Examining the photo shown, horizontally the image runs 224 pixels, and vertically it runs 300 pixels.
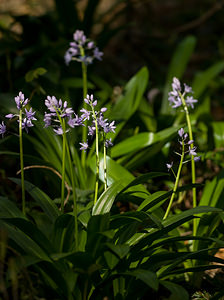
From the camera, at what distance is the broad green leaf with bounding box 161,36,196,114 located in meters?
3.56

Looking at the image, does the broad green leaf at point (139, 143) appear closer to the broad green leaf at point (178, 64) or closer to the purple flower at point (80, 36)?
the purple flower at point (80, 36)

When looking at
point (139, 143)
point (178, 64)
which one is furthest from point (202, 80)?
point (139, 143)

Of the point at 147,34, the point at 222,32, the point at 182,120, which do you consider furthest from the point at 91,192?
the point at 222,32

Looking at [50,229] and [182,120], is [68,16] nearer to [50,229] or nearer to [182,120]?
[182,120]

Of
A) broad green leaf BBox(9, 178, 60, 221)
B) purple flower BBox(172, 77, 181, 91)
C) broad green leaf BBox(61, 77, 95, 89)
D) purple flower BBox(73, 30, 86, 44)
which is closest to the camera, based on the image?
broad green leaf BBox(9, 178, 60, 221)

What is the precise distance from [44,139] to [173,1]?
21.3 ft

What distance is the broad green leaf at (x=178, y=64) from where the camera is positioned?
356 cm

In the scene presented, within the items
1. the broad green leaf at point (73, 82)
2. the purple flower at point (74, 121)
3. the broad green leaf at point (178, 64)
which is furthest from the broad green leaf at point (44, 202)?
the broad green leaf at point (178, 64)

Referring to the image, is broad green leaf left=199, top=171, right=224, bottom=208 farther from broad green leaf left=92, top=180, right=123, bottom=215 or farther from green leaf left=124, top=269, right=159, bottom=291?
green leaf left=124, top=269, right=159, bottom=291

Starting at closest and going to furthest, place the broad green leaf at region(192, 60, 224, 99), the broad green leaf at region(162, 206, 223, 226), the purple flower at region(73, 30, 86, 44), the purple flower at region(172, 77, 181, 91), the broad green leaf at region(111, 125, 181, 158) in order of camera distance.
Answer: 1. the broad green leaf at region(162, 206, 223, 226)
2. the purple flower at region(172, 77, 181, 91)
3. the purple flower at region(73, 30, 86, 44)
4. the broad green leaf at region(111, 125, 181, 158)
5. the broad green leaf at region(192, 60, 224, 99)

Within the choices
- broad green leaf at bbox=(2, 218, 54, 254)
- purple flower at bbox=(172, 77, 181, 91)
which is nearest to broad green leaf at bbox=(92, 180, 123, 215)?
broad green leaf at bbox=(2, 218, 54, 254)

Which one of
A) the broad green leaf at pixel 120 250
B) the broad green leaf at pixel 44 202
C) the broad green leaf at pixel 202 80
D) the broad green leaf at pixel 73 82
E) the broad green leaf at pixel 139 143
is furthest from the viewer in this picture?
the broad green leaf at pixel 202 80

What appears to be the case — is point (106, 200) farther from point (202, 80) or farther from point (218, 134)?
point (202, 80)

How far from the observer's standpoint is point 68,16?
375cm
